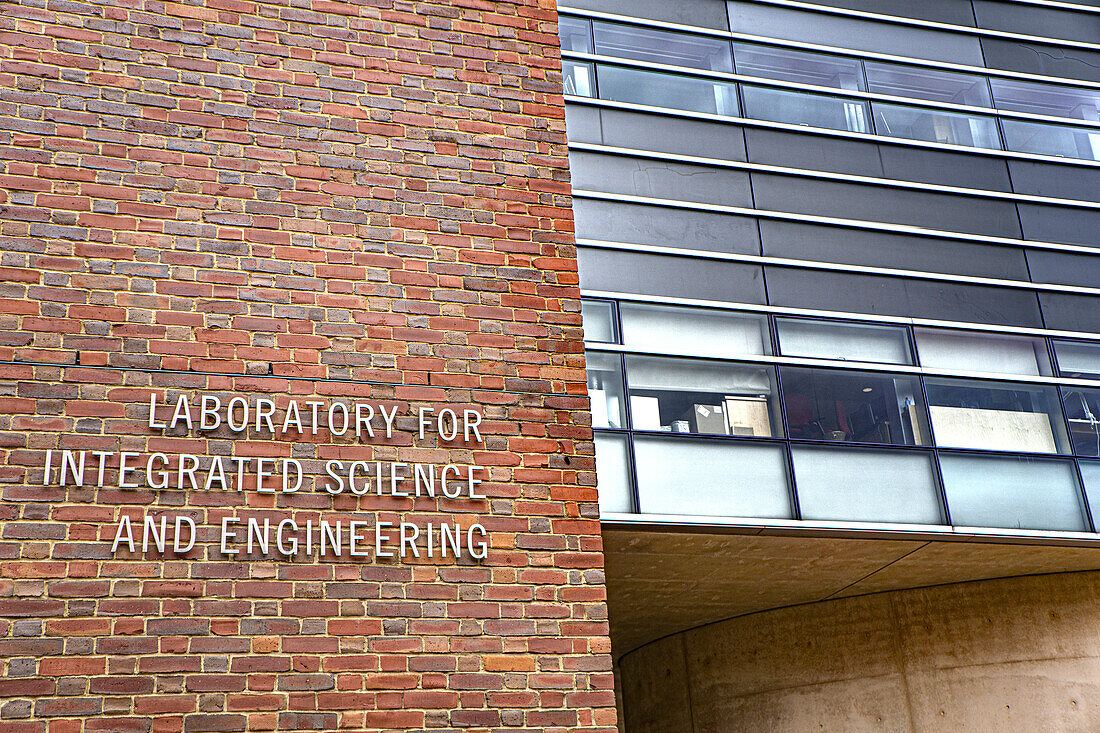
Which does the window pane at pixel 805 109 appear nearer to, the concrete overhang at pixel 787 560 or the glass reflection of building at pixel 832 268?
the glass reflection of building at pixel 832 268

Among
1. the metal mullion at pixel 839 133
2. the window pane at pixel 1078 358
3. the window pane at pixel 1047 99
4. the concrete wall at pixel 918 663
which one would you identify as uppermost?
the window pane at pixel 1047 99

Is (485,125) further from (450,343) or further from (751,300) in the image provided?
(751,300)

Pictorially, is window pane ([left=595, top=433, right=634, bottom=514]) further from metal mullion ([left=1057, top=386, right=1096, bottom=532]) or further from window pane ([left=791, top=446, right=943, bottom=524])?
metal mullion ([left=1057, top=386, right=1096, bottom=532])

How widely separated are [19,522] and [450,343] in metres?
2.56

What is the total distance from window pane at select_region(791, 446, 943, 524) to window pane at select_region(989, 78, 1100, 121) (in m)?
4.58

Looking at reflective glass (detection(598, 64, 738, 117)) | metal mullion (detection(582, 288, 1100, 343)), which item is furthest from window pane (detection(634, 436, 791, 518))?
reflective glass (detection(598, 64, 738, 117))

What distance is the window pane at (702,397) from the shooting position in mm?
8734

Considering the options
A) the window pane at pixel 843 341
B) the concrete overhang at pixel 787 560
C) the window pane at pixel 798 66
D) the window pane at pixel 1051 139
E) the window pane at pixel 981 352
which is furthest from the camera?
the window pane at pixel 1051 139

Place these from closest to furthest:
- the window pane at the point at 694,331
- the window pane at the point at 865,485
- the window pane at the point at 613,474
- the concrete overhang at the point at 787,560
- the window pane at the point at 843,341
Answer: the window pane at the point at 613,474
the concrete overhang at the point at 787,560
the window pane at the point at 865,485
the window pane at the point at 694,331
the window pane at the point at 843,341

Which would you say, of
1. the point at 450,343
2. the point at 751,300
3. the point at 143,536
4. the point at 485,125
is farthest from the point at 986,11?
the point at 143,536

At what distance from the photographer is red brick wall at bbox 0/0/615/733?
5.43m

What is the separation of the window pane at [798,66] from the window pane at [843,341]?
2.73m

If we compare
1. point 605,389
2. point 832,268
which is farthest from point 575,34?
point 605,389

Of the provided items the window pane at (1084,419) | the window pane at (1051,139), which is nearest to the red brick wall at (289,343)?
the window pane at (1084,419)
